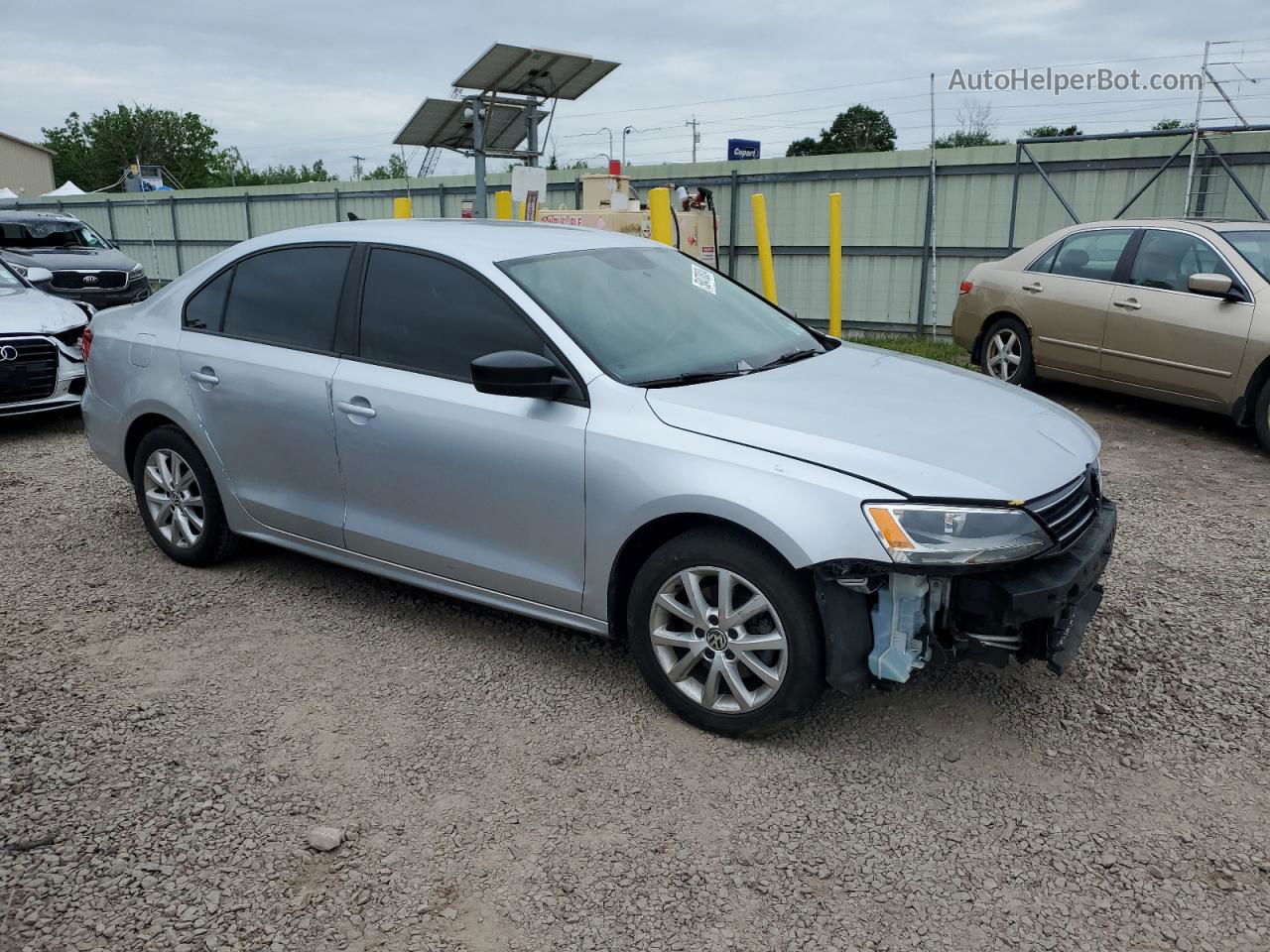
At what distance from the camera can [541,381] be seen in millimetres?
3338

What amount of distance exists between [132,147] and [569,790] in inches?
3359

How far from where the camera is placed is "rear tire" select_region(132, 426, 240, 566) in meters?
4.64

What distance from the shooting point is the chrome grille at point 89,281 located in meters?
11.9

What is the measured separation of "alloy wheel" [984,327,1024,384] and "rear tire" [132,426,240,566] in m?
6.35

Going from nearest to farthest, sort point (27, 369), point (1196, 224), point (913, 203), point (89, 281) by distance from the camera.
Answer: point (1196, 224)
point (27, 369)
point (89, 281)
point (913, 203)

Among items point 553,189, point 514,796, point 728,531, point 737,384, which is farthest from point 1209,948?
point 553,189

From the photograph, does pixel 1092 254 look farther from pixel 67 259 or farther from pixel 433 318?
pixel 67 259

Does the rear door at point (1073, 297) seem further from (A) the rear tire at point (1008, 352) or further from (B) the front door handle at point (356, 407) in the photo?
(B) the front door handle at point (356, 407)

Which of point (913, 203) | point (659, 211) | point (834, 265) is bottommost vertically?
point (834, 265)

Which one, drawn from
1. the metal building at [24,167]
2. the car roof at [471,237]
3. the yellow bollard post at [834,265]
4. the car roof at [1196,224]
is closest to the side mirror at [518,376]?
the car roof at [471,237]

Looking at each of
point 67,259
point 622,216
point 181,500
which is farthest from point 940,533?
point 67,259

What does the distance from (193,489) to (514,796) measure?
8.45 feet

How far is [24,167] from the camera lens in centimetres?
6250

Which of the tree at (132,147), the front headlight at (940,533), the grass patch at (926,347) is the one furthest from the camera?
the tree at (132,147)
